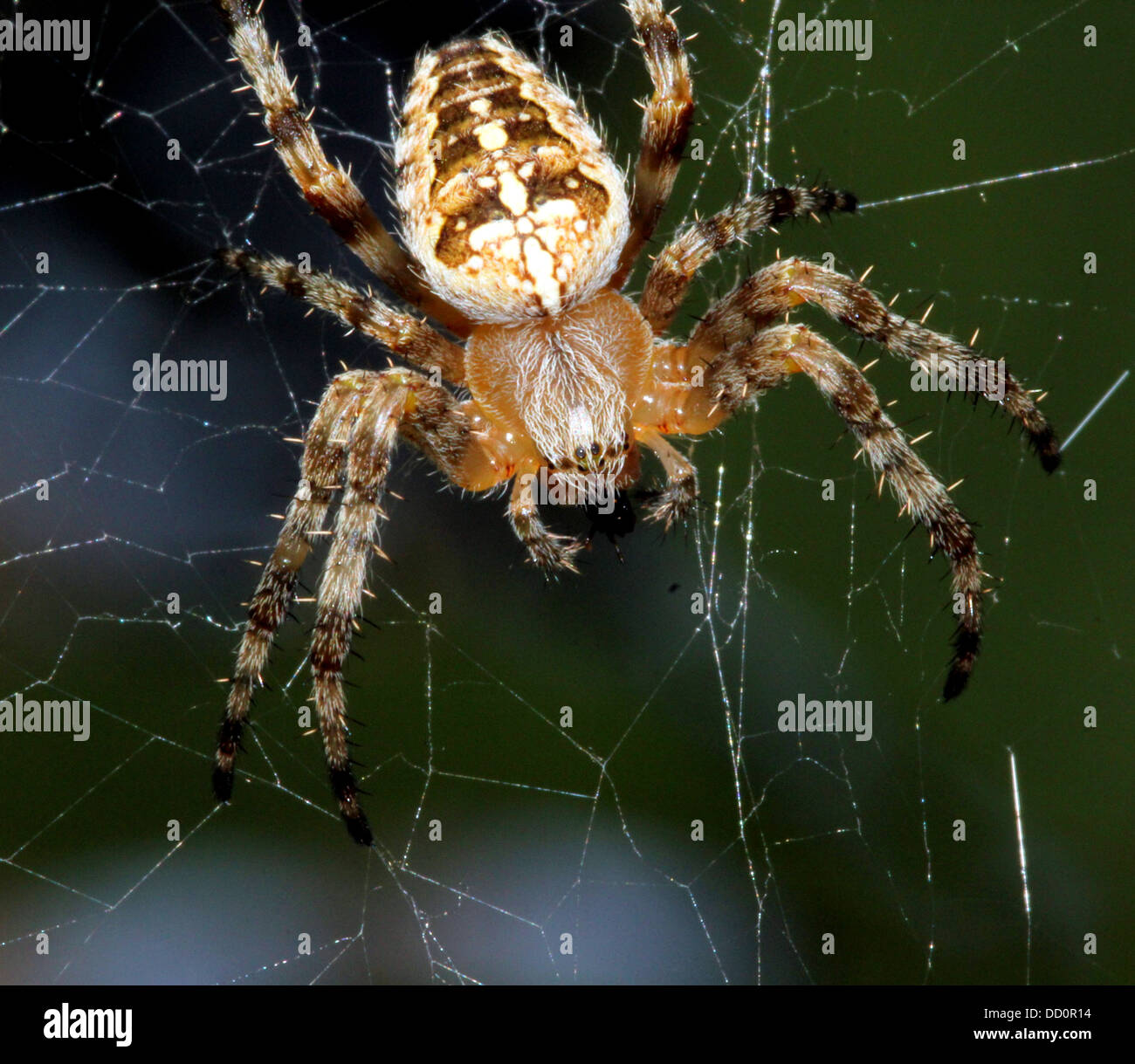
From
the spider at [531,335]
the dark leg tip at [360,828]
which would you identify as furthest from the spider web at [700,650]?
the dark leg tip at [360,828]

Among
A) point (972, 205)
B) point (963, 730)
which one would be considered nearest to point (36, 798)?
point (963, 730)

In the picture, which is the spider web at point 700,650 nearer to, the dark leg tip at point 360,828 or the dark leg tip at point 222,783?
the dark leg tip at point 222,783

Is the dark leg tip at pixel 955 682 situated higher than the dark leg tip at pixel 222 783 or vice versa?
the dark leg tip at pixel 955 682

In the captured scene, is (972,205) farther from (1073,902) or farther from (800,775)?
(1073,902)

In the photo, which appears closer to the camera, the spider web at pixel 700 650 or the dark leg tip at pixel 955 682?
the dark leg tip at pixel 955 682

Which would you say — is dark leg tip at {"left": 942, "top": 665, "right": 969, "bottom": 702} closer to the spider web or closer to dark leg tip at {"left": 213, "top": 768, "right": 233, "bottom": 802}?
the spider web

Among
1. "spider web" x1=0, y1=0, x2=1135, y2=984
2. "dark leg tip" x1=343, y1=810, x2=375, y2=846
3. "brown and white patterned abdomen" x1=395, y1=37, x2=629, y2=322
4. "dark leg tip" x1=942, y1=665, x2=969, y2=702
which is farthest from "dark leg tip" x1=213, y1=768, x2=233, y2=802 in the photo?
"dark leg tip" x1=942, y1=665, x2=969, y2=702
